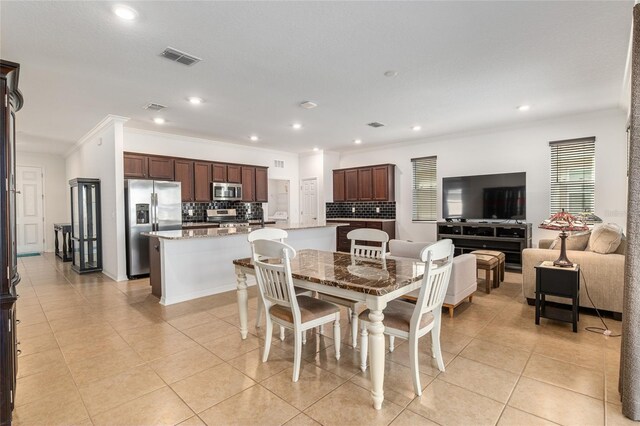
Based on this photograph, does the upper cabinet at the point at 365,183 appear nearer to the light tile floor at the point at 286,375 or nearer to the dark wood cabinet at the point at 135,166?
the light tile floor at the point at 286,375

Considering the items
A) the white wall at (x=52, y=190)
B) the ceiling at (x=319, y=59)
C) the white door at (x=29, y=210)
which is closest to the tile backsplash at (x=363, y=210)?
the ceiling at (x=319, y=59)

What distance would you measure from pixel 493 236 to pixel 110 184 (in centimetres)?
703

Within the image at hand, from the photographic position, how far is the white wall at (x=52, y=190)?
28.7 feet

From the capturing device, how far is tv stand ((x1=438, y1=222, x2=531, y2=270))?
224 inches

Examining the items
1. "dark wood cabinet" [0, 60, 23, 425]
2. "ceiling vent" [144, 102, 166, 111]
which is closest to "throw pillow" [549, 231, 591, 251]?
"dark wood cabinet" [0, 60, 23, 425]

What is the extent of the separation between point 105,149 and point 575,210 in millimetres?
8411

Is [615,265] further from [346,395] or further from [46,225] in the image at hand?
[46,225]

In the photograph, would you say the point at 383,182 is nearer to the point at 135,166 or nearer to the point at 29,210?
the point at 135,166

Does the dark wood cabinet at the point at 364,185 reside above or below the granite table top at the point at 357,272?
above

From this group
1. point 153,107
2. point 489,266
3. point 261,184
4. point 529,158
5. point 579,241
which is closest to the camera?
point 579,241

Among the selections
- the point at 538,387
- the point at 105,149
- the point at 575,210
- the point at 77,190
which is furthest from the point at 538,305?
the point at 77,190

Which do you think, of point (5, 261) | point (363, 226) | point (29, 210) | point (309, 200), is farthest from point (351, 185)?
point (29, 210)

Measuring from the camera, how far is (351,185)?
8438 mm

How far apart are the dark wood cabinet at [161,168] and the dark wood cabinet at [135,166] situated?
9 cm
